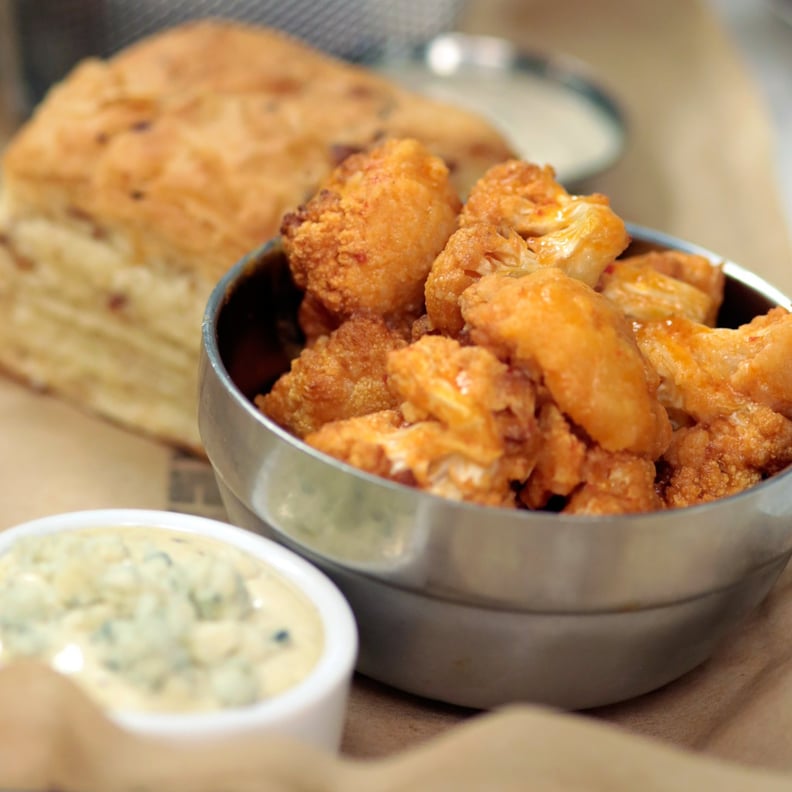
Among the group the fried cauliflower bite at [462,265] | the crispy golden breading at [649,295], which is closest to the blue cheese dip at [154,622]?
the fried cauliflower bite at [462,265]

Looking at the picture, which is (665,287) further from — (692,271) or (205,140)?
(205,140)

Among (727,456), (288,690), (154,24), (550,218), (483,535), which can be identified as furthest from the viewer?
(154,24)

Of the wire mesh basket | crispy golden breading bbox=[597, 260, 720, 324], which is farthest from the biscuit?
the wire mesh basket

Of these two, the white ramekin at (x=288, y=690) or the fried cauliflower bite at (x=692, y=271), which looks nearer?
the white ramekin at (x=288, y=690)

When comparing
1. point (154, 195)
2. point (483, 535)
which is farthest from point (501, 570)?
point (154, 195)

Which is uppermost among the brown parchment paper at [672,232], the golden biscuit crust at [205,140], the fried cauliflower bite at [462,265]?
the fried cauliflower bite at [462,265]

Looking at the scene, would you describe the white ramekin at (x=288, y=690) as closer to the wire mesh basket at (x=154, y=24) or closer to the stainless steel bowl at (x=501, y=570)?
the stainless steel bowl at (x=501, y=570)

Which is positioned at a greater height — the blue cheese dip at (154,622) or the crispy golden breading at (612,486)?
the crispy golden breading at (612,486)
